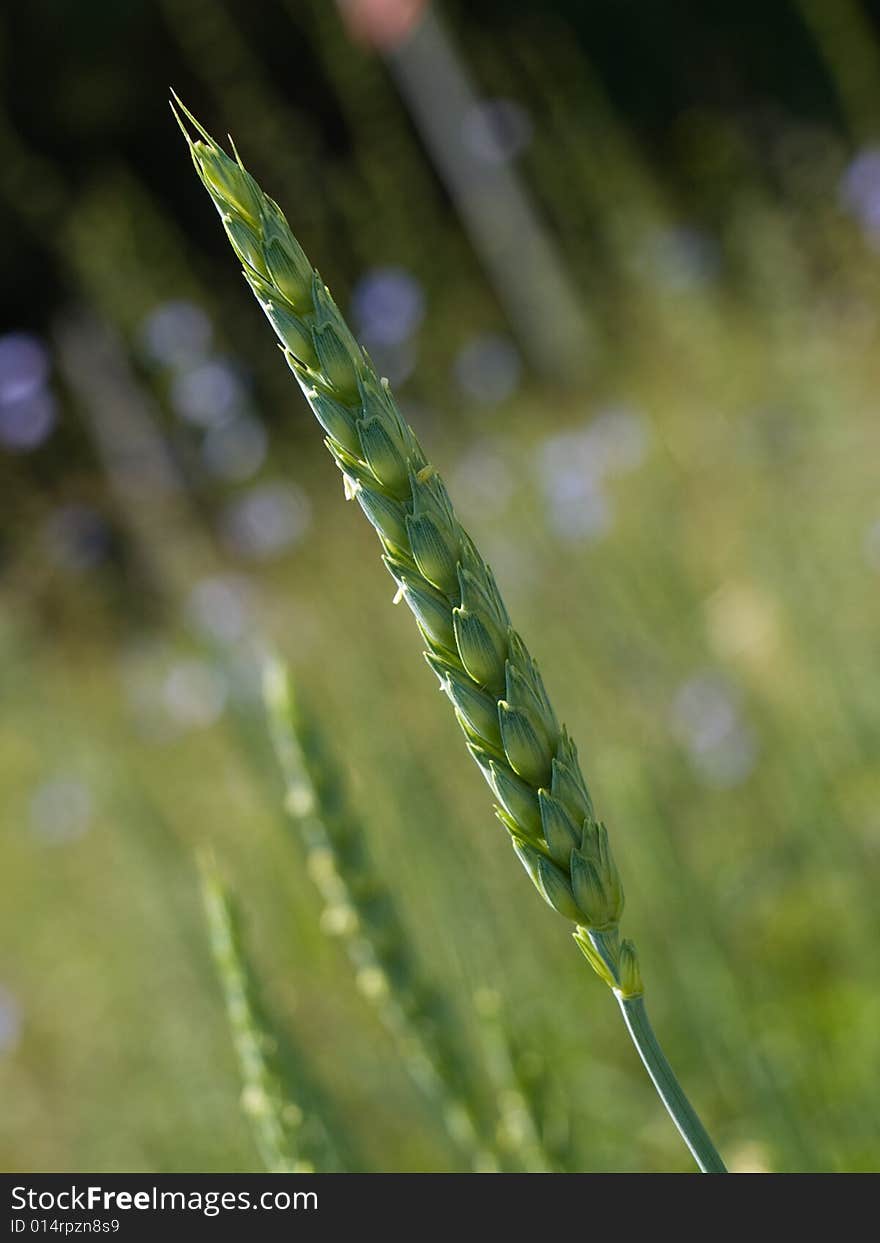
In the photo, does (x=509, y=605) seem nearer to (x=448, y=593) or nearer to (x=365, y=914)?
(x=365, y=914)

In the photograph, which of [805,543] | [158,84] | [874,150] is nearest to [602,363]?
[874,150]

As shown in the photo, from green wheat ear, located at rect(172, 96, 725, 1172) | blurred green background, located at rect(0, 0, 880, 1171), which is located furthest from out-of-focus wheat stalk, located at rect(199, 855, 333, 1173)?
green wheat ear, located at rect(172, 96, 725, 1172)

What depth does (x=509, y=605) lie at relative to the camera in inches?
132

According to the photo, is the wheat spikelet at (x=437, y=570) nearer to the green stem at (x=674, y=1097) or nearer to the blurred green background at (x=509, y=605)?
the green stem at (x=674, y=1097)

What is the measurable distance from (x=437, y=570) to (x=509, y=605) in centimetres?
278

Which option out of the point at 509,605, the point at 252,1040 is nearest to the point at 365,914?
the point at 252,1040

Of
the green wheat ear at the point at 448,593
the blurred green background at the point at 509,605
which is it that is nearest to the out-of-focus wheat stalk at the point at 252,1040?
the blurred green background at the point at 509,605

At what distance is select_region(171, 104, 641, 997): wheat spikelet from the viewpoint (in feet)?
1.86

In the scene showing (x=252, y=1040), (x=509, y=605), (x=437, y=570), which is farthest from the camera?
(x=509, y=605)

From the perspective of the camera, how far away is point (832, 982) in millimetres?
2328

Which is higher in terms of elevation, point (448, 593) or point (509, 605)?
point (448, 593)

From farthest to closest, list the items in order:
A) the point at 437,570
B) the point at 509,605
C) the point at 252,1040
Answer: the point at 509,605, the point at 252,1040, the point at 437,570

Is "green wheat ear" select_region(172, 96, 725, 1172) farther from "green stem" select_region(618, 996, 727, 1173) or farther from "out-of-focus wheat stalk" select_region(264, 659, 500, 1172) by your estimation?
"out-of-focus wheat stalk" select_region(264, 659, 500, 1172)

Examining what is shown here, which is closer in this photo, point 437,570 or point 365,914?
point 437,570
